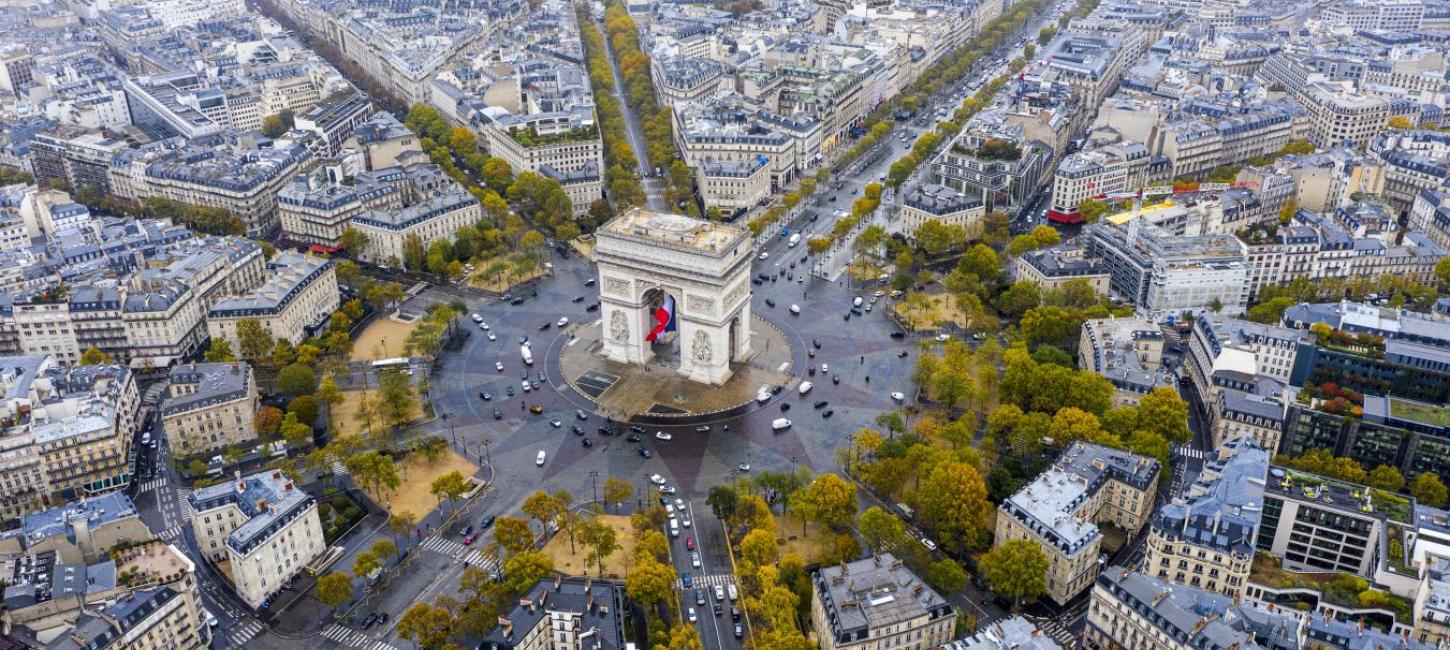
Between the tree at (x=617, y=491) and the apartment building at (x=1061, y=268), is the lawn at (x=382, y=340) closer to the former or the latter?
the tree at (x=617, y=491)

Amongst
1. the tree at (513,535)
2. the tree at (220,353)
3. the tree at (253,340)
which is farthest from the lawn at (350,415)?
the tree at (513,535)

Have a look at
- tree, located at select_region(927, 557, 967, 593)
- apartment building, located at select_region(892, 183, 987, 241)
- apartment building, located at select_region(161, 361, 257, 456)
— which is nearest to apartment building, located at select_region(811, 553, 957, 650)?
tree, located at select_region(927, 557, 967, 593)

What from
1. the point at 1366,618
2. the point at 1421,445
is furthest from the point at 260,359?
the point at 1421,445

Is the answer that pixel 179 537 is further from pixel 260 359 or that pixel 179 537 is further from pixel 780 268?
pixel 780 268

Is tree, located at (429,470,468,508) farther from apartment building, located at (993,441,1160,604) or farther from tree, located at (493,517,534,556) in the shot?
apartment building, located at (993,441,1160,604)

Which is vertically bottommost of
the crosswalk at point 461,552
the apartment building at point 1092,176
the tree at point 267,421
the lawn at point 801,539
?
the lawn at point 801,539

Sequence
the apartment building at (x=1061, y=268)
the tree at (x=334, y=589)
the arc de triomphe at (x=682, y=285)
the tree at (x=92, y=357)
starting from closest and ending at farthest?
the tree at (x=334, y=589)
the arc de triomphe at (x=682, y=285)
the tree at (x=92, y=357)
the apartment building at (x=1061, y=268)
